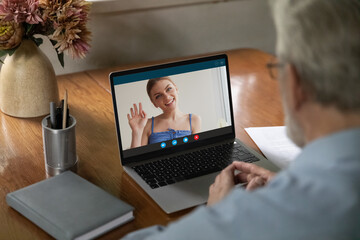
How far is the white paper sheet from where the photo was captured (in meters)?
1.47

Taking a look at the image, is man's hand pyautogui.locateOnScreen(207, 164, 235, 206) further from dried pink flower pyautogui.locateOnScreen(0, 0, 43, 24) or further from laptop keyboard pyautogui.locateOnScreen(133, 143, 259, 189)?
dried pink flower pyautogui.locateOnScreen(0, 0, 43, 24)

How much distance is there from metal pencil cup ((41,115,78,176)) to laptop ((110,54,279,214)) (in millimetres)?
127

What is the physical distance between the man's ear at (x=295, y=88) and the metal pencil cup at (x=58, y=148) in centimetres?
65

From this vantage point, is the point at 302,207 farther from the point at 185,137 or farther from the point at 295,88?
the point at 185,137

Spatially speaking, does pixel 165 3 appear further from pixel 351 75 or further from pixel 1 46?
pixel 351 75

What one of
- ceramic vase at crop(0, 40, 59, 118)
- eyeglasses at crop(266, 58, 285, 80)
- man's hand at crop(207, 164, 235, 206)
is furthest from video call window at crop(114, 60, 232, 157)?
eyeglasses at crop(266, 58, 285, 80)

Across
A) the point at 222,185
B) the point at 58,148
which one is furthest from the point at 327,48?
the point at 58,148

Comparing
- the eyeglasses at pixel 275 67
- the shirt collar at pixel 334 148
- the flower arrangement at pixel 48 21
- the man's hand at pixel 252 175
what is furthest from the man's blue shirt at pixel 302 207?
the flower arrangement at pixel 48 21

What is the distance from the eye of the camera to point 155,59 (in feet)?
7.81

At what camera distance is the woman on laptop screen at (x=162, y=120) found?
1.41 metres

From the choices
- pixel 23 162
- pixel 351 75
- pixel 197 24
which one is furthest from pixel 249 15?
pixel 351 75

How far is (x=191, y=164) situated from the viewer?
140 cm

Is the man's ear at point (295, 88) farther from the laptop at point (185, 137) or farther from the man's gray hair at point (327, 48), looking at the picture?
the laptop at point (185, 137)

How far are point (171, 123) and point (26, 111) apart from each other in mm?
515
